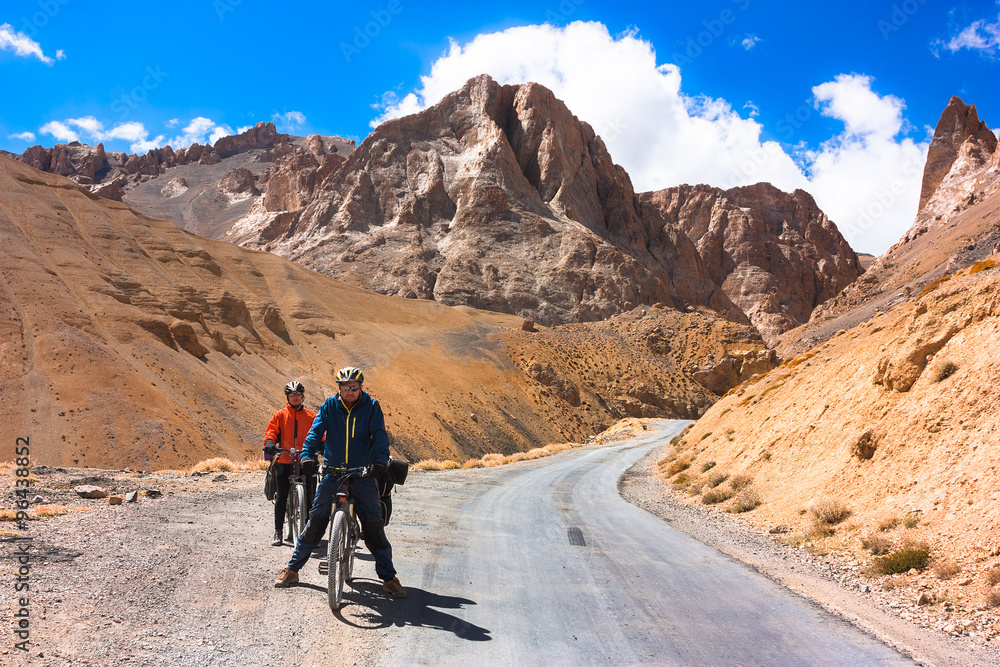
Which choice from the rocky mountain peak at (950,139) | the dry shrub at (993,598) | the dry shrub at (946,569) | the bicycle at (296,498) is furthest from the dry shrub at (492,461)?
the rocky mountain peak at (950,139)

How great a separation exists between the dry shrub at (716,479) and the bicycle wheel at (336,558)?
12770 mm

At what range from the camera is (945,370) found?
1091 cm

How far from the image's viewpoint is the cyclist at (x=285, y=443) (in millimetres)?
7898

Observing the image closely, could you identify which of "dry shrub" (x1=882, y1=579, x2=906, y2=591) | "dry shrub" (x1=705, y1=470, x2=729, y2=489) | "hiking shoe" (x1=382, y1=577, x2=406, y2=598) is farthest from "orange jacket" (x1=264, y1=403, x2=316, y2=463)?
"dry shrub" (x1=705, y1=470, x2=729, y2=489)

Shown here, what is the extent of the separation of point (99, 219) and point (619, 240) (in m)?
83.6

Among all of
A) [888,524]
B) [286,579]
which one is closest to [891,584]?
[888,524]

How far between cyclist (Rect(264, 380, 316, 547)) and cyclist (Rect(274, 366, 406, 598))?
5.78 ft

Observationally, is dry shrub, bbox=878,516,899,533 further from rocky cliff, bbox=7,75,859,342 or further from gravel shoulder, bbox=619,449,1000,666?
rocky cliff, bbox=7,75,859,342

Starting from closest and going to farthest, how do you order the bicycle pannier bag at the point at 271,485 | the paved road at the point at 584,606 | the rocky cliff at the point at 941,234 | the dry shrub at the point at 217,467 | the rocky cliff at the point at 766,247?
the paved road at the point at 584,606, the bicycle pannier bag at the point at 271,485, the dry shrub at the point at 217,467, the rocky cliff at the point at 941,234, the rocky cliff at the point at 766,247

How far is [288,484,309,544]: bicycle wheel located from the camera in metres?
7.83

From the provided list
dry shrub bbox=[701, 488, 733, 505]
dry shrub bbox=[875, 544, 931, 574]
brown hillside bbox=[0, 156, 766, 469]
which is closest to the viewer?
→ dry shrub bbox=[875, 544, 931, 574]

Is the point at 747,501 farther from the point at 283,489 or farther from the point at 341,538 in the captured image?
the point at 341,538

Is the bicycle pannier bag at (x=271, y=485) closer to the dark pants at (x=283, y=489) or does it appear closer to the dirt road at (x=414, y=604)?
the dark pants at (x=283, y=489)

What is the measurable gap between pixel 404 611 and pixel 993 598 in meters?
5.77
